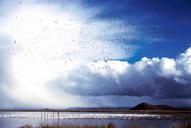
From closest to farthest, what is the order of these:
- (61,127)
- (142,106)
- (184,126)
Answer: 1. (184,126)
2. (61,127)
3. (142,106)

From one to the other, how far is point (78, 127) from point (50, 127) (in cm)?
172

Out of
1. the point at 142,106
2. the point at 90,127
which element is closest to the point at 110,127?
the point at 90,127

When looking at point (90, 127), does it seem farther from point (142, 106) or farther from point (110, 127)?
point (142, 106)

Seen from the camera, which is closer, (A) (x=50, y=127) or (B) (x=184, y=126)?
(B) (x=184, y=126)

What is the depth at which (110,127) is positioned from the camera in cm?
2336

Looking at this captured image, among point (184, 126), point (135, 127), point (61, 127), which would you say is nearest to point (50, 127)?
point (61, 127)

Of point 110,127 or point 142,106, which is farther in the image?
point 142,106

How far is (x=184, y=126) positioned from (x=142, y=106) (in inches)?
4428

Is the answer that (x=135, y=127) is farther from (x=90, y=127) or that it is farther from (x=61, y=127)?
(x=61, y=127)

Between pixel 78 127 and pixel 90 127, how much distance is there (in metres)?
0.65

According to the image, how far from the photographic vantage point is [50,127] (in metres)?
24.7

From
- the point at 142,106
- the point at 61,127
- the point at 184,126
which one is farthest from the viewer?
the point at 142,106

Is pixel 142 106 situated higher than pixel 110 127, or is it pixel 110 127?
pixel 142 106

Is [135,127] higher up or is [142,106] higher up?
[142,106]
